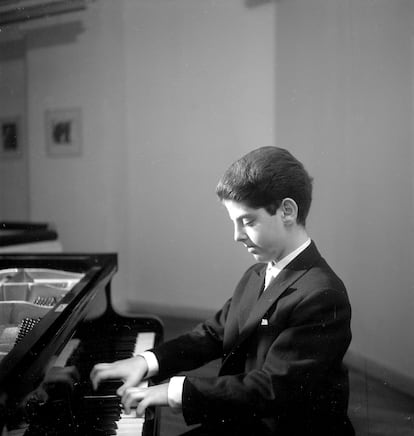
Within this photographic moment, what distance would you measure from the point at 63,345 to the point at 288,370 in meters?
0.42

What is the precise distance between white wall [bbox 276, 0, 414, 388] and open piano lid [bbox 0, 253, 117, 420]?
56cm

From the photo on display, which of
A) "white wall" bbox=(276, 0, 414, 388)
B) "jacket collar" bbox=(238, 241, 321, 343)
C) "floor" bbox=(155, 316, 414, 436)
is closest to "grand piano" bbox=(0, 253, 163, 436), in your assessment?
"floor" bbox=(155, 316, 414, 436)

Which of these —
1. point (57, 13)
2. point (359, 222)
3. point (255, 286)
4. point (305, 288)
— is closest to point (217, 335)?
point (255, 286)

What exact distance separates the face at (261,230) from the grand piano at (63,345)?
385 millimetres

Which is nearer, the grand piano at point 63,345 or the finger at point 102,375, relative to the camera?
the grand piano at point 63,345

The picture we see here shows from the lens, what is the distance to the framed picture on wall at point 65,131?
1.52m

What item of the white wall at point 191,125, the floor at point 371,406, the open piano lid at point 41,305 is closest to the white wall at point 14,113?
the open piano lid at point 41,305

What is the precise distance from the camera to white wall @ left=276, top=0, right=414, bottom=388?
1.13 m

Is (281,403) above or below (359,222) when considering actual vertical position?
below

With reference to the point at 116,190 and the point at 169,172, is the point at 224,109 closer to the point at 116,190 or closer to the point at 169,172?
the point at 169,172

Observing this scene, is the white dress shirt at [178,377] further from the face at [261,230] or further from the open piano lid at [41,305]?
the open piano lid at [41,305]

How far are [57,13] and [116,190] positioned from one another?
55cm

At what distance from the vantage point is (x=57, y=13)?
144cm

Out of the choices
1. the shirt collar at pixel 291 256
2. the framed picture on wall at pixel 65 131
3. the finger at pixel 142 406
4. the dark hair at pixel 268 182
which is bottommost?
the finger at pixel 142 406
